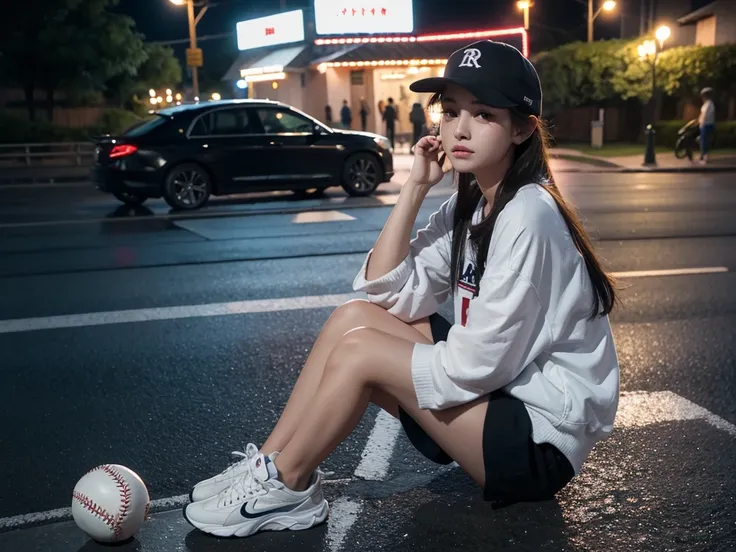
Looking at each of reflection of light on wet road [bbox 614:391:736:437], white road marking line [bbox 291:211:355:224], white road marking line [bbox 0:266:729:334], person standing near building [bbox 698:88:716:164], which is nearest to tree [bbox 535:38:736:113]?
person standing near building [bbox 698:88:716:164]

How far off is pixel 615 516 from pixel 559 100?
32.2m

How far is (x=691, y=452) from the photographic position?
3488 millimetres

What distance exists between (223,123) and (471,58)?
1142 centimetres

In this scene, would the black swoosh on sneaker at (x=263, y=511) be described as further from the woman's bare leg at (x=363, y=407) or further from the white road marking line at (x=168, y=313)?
the white road marking line at (x=168, y=313)

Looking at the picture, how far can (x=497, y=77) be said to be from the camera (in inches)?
98.6

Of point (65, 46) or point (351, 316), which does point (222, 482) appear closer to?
point (351, 316)

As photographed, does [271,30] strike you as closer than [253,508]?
No

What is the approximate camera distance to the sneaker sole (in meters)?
2.71

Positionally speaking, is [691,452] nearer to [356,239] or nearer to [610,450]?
[610,450]

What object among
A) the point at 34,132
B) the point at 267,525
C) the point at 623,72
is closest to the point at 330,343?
the point at 267,525

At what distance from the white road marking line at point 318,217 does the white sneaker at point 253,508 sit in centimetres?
848

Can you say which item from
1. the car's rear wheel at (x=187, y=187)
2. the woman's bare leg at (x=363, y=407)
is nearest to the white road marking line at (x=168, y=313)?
the woman's bare leg at (x=363, y=407)

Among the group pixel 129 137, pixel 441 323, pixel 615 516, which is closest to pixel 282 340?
pixel 441 323

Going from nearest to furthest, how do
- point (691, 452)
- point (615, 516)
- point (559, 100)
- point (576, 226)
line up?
1. point (576, 226)
2. point (615, 516)
3. point (691, 452)
4. point (559, 100)
